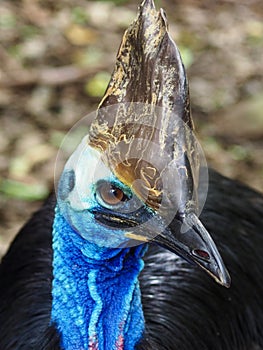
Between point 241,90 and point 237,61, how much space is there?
0.98 feet

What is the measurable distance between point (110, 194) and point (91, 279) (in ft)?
0.86

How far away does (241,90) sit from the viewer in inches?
173

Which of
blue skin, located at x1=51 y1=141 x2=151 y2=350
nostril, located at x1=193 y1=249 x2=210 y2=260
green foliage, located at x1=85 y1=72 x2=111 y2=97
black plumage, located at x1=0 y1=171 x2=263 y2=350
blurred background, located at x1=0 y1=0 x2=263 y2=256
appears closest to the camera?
nostril, located at x1=193 y1=249 x2=210 y2=260

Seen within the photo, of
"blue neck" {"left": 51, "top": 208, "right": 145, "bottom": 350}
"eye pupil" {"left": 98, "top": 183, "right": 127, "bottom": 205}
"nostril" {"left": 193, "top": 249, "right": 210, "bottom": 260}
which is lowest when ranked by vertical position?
"nostril" {"left": 193, "top": 249, "right": 210, "bottom": 260}

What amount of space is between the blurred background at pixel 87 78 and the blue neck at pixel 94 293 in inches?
59.9

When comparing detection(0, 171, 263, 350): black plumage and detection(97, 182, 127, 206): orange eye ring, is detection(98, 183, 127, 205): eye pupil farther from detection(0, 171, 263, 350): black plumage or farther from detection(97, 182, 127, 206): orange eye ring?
detection(0, 171, 263, 350): black plumage

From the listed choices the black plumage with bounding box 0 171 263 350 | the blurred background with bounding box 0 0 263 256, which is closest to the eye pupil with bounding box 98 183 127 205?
the black plumage with bounding box 0 171 263 350

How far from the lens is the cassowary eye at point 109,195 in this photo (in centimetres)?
175

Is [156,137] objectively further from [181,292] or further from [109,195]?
[181,292]

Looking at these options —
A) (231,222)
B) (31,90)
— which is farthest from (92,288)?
(31,90)

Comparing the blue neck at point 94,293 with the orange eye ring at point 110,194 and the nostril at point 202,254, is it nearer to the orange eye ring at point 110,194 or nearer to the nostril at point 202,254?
the orange eye ring at point 110,194

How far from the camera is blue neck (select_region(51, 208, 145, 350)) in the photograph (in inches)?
75.4

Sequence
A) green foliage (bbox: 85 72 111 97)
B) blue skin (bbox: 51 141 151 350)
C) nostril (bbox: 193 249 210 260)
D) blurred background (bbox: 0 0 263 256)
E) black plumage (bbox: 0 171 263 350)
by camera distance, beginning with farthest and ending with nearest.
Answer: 1. green foliage (bbox: 85 72 111 97)
2. blurred background (bbox: 0 0 263 256)
3. black plumage (bbox: 0 171 263 350)
4. blue skin (bbox: 51 141 151 350)
5. nostril (bbox: 193 249 210 260)

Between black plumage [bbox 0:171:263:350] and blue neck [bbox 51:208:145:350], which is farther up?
black plumage [bbox 0:171:263:350]
